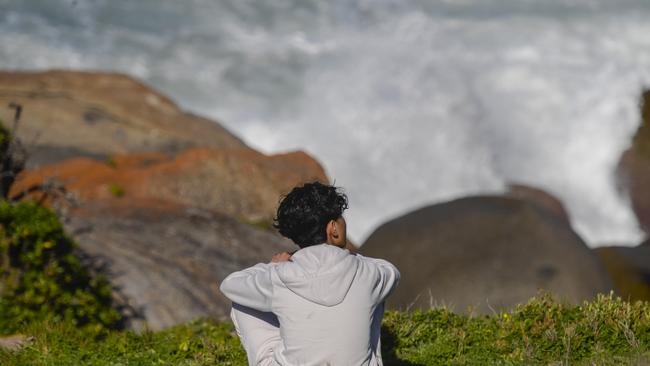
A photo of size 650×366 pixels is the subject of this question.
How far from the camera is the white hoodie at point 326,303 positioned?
5379mm

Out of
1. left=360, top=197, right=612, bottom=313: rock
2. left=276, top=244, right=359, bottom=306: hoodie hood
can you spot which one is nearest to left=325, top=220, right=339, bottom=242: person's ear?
left=276, top=244, right=359, bottom=306: hoodie hood

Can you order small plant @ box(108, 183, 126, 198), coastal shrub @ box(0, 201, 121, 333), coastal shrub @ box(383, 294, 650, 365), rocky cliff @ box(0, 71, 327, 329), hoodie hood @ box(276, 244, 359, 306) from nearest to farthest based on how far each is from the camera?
hoodie hood @ box(276, 244, 359, 306) < coastal shrub @ box(383, 294, 650, 365) < coastal shrub @ box(0, 201, 121, 333) < rocky cliff @ box(0, 71, 327, 329) < small plant @ box(108, 183, 126, 198)

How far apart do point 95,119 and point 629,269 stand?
18.1 meters

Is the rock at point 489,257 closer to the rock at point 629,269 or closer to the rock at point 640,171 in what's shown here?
the rock at point 629,269

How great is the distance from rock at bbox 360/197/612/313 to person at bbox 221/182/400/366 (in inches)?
268

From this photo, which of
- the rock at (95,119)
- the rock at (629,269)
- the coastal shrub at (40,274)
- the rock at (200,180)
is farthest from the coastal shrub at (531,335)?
the rock at (95,119)

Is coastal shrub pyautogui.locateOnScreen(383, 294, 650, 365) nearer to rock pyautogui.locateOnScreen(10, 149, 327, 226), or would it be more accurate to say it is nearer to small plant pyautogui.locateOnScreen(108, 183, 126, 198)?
rock pyautogui.locateOnScreen(10, 149, 327, 226)

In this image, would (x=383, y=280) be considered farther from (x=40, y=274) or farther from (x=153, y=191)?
(x=153, y=191)

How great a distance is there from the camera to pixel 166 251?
693 inches

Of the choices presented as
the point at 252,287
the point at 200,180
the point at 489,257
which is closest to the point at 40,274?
the point at 489,257

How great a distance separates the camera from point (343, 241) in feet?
18.4

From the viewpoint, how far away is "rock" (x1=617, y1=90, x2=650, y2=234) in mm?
25578

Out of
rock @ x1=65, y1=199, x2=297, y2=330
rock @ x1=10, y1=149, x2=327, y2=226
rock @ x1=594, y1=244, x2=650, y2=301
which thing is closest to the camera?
rock @ x1=594, y1=244, x2=650, y2=301

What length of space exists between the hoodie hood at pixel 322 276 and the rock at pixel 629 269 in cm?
1004
